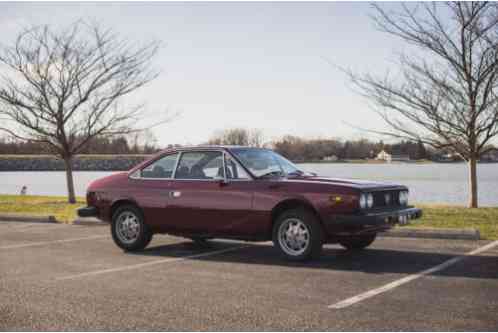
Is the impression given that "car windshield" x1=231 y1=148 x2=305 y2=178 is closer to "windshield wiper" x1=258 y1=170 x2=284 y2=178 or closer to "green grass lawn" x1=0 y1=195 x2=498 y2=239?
"windshield wiper" x1=258 y1=170 x2=284 y2=178

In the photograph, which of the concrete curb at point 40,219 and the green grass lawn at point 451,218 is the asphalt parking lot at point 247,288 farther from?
the concrete curb at point 40,219

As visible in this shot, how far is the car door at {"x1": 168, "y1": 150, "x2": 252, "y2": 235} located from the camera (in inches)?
346

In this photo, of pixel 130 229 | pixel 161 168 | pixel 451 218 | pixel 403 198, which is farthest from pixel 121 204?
pixel 451 218

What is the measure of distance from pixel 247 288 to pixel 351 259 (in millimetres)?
2394

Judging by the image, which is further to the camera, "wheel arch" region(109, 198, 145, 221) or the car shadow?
"wheel arch" region(109, 198, 145, 221)

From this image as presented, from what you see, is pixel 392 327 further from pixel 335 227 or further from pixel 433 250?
pixel 433 250

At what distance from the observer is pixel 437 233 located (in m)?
10.7

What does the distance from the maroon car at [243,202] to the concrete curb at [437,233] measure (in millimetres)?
1610

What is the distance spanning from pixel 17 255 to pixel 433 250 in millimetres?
6219

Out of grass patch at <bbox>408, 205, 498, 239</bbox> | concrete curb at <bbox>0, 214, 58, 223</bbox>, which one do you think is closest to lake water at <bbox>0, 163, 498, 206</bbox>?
grass patch at <bbox>408, 205, 498, 239</bbox>

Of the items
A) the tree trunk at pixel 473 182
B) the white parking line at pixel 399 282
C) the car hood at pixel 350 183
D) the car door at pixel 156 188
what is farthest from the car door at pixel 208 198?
the tree trunk at pixel 473 182

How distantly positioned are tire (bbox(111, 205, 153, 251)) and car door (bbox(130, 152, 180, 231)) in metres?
0.15

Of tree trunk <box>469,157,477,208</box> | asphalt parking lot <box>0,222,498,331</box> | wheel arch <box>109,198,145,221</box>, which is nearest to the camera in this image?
asphalt parking lot <box>0,222,498,331</box>

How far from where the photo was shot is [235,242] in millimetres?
10938
